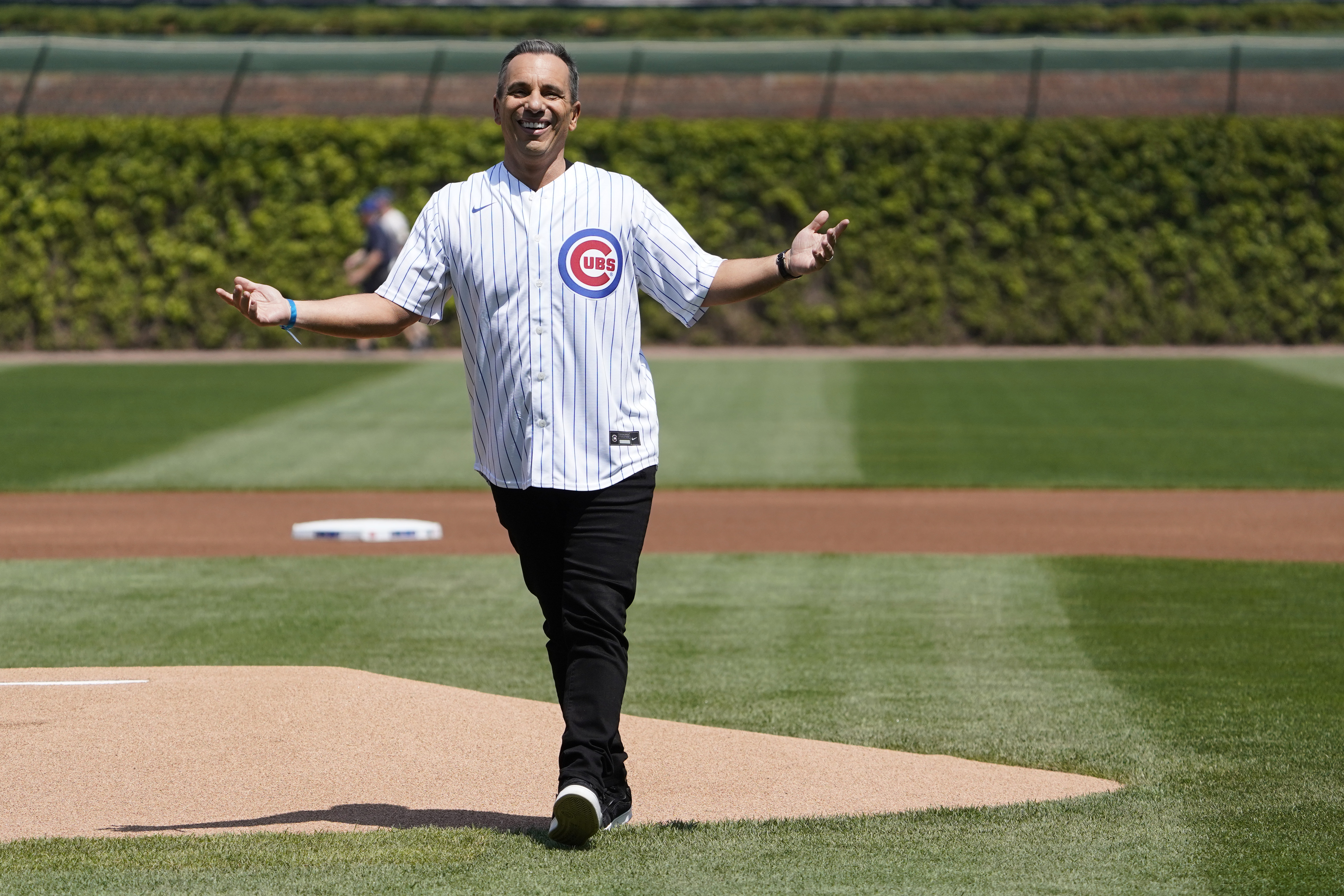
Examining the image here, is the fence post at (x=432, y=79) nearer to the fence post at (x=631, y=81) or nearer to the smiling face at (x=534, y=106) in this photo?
the fence post at (x=631, y=81)

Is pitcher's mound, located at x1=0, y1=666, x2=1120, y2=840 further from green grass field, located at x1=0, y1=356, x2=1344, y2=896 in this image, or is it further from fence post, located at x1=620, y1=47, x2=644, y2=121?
fence post, located at x1=620, y1=47, x2=644, y2=121

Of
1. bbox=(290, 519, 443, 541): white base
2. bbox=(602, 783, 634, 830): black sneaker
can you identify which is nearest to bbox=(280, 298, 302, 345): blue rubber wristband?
bbox=(602, 783, 634, 830): black sneaker

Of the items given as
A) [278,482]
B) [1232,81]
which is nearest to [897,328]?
[1232,81]

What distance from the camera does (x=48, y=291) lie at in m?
26.1

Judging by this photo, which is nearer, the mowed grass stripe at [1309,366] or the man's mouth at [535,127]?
the man's mouth at [535,127]

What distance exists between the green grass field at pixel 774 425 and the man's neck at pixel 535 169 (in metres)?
8.84

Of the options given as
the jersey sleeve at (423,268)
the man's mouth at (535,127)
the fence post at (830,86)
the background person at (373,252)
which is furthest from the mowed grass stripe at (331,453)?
the fence post at (830,86)

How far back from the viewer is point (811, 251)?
4.41 meters

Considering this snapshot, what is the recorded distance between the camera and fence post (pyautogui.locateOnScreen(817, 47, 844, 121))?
28.6 m

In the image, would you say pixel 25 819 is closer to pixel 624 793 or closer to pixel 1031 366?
pixel 624 793

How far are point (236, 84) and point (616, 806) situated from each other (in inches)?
1073

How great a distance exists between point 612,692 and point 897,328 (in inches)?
876

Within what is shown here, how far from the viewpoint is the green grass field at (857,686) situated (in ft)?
13.5

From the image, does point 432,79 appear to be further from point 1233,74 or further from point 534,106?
point 534,106
